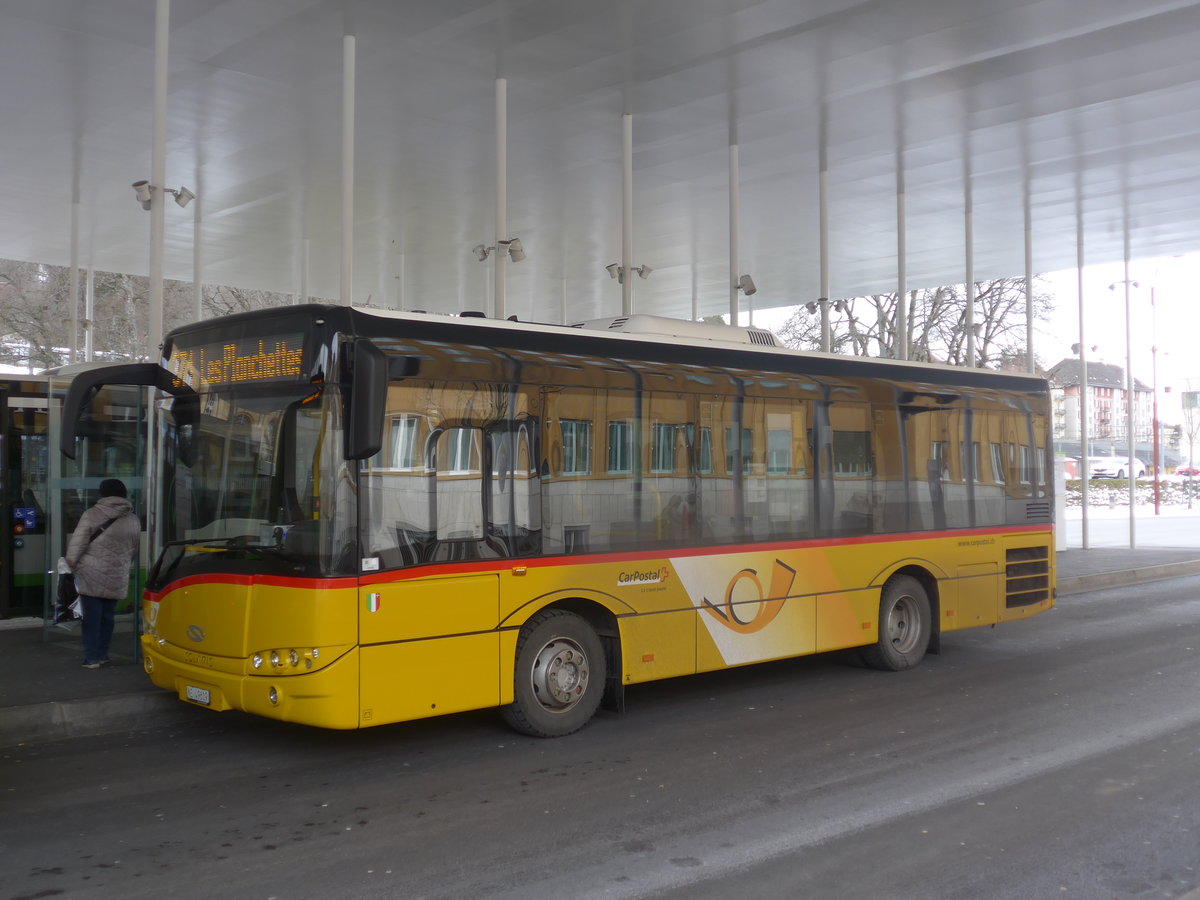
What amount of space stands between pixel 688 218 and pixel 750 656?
13246mm

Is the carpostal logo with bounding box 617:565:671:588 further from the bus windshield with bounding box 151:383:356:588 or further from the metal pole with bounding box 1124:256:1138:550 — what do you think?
the metal pole with bounding box 1124:256:1138:550

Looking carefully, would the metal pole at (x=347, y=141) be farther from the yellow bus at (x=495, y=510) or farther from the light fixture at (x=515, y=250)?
the yellow bus at (x=495, y=510)

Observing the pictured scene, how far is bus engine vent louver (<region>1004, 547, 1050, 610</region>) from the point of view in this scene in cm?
1202

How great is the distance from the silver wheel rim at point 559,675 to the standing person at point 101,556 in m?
4.08

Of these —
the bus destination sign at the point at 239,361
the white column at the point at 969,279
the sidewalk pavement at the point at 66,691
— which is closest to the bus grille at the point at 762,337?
the bus destination sign at the point at 239,361

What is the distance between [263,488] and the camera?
7078mm

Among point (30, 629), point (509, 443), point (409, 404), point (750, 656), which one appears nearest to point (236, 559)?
point (409, 404)

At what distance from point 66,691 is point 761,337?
690cm

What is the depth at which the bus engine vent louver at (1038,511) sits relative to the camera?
40.1 ft

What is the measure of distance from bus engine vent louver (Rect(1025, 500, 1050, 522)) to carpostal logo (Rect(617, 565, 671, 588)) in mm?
5615

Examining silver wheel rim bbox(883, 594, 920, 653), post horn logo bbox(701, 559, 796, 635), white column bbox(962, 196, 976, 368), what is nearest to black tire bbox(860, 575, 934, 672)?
silver wheel rim bbox(883, 594, 920, 653)

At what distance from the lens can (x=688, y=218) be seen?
68.7ft

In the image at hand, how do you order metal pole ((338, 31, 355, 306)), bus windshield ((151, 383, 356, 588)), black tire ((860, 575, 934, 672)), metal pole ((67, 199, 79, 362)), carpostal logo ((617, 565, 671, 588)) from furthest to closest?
metal pole ((67, 199, 79, 362)) → metal pole ((338, 31, 355, 306)) → black tire ((860, 575, 934, 672)) → carpostal logo ((617, 565, 671, 588)) → bus windshield ((151, 383, 356, 588))

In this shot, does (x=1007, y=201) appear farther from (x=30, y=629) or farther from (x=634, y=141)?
(x=30, y=629)
